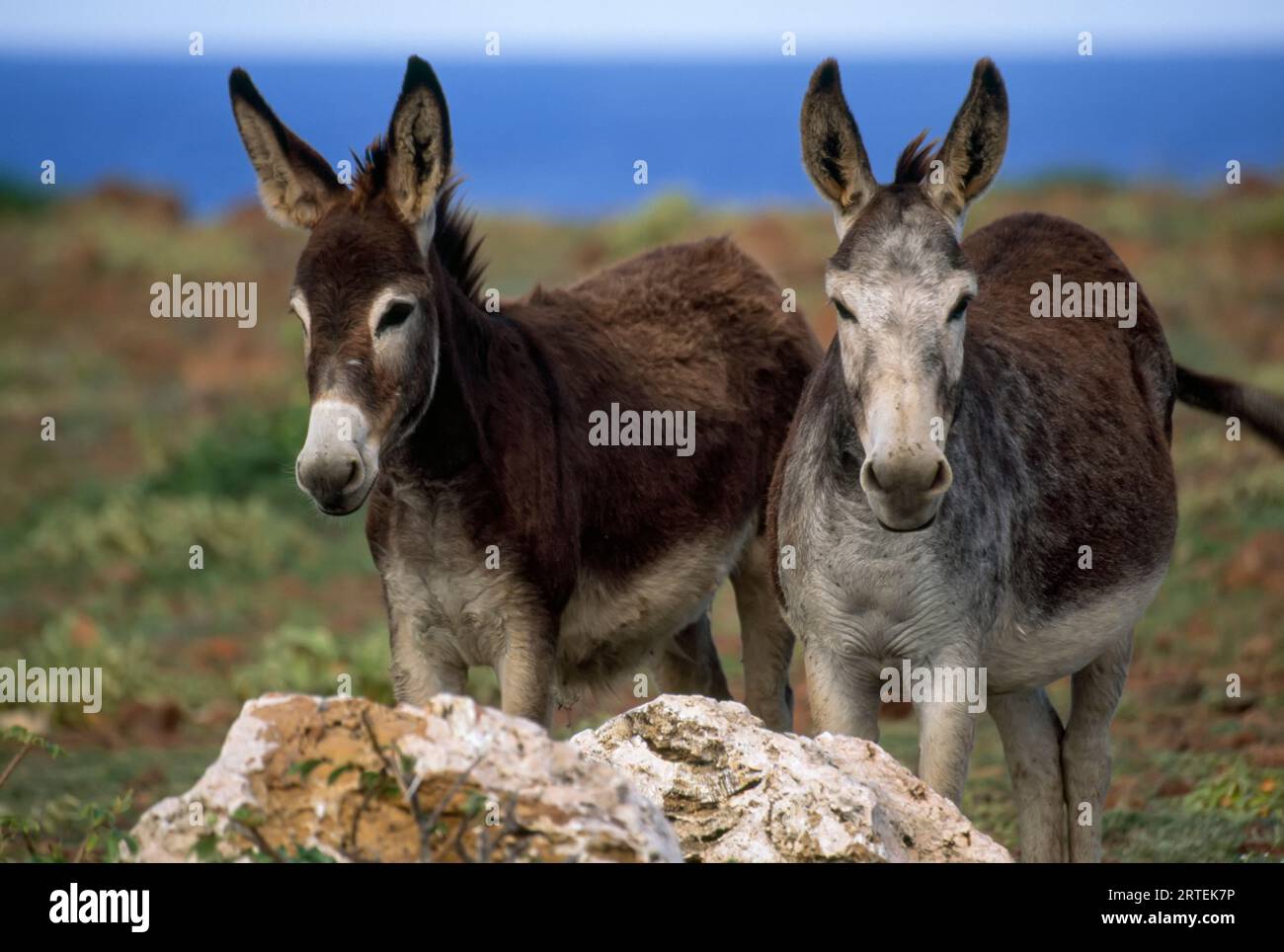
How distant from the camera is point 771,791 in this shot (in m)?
4.87

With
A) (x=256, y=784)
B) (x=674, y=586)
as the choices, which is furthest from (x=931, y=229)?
(x=256, y=784)

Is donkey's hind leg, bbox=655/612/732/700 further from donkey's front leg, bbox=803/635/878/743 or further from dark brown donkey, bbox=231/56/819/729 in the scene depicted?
donkey's front leg, bbox=803/635/878/743

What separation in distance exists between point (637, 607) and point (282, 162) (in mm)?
2393

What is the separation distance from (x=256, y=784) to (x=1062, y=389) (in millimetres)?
3867

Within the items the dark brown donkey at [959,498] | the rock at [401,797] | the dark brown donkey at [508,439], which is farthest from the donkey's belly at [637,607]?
the rock at [401,797]

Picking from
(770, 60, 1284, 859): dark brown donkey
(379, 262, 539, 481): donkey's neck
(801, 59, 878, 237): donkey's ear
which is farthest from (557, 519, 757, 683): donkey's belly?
(801, 59, 878, 237): donkey's ear

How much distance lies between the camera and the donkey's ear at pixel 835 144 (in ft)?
19.4

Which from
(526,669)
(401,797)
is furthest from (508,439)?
(401,797)

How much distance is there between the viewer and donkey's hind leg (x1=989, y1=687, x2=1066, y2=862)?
7113mm

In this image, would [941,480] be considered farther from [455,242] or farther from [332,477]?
[455,242]

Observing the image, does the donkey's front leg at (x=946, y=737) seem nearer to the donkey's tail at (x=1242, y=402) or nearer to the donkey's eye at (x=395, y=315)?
the donkey's eye at (x=395, y=315)
